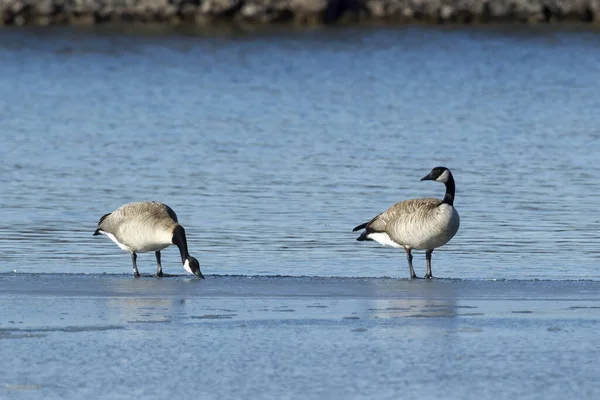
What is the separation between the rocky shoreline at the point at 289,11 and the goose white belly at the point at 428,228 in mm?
40037

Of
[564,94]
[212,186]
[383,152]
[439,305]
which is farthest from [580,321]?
[564,94]

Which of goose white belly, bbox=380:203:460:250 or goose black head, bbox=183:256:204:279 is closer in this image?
goose black head, bbox=183:256:204:279

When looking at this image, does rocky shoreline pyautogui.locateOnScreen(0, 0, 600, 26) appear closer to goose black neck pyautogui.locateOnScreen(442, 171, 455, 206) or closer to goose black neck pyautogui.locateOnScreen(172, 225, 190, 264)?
goose black neck pyautogui.locateOnScreen(442, 171, 455, 206)

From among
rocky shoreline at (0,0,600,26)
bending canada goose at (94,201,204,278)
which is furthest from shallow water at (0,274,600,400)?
rocky shoreline at (0,0,600,26)

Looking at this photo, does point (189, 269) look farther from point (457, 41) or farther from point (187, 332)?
point (457, 41)

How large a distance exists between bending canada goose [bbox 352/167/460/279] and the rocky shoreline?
39.7 metres

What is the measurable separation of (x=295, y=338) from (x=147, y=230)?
2984 millimetres

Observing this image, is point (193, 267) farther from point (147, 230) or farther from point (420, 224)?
point (420, 224)

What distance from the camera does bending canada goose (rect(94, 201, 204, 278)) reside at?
34.3 ft

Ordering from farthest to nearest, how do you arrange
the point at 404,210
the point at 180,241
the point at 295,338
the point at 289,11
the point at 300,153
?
the point at 289,11 → the point at 300,153 → the point at 404,210 → the point at 180,241 → the point at 295,338

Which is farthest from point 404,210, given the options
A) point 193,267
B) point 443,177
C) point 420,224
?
point 193,267

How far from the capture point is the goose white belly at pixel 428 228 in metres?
10.7

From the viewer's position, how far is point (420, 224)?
10.8m

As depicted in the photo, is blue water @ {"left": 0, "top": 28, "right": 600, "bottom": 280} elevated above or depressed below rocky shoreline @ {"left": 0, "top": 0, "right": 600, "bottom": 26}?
above
